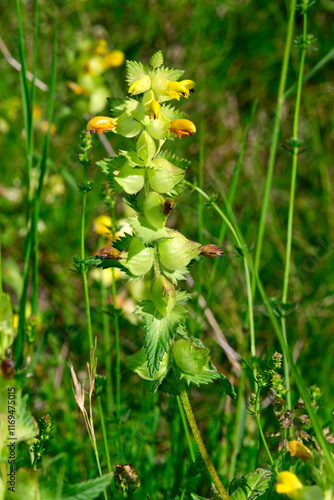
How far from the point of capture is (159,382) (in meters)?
0.99

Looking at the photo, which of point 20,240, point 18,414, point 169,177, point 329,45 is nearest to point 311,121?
point 329,45

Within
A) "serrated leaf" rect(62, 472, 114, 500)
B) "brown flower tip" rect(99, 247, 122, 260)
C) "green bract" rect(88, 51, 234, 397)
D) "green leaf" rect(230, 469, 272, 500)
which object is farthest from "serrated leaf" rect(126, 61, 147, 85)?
"green leaf" rect(230, 469, 272, 500)

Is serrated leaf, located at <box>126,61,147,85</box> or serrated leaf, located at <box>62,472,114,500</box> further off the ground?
serrated leaf, located at <box>126,61,147,85</box>

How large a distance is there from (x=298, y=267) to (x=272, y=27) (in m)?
1.87

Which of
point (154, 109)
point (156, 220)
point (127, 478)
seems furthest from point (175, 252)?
point (127, 478)

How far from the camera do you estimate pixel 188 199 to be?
2756 millimetres

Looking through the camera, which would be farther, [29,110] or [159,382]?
[29,110]

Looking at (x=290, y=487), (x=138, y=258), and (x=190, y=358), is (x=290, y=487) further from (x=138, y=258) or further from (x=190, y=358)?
(x=138, y=258)

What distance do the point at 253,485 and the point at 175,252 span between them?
0.52 m

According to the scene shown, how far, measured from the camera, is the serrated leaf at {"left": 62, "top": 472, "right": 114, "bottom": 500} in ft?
2.45

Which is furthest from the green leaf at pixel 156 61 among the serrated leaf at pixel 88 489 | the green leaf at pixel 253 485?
the green leaf at pixel 253 485

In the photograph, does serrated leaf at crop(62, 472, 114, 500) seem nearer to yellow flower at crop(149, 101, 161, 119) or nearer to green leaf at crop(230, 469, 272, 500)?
green leaf at crop(230, 469, 272, 500)

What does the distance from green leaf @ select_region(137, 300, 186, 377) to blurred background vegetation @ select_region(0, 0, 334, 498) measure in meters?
0.49

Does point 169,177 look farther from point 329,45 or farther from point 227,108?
point 329,45
